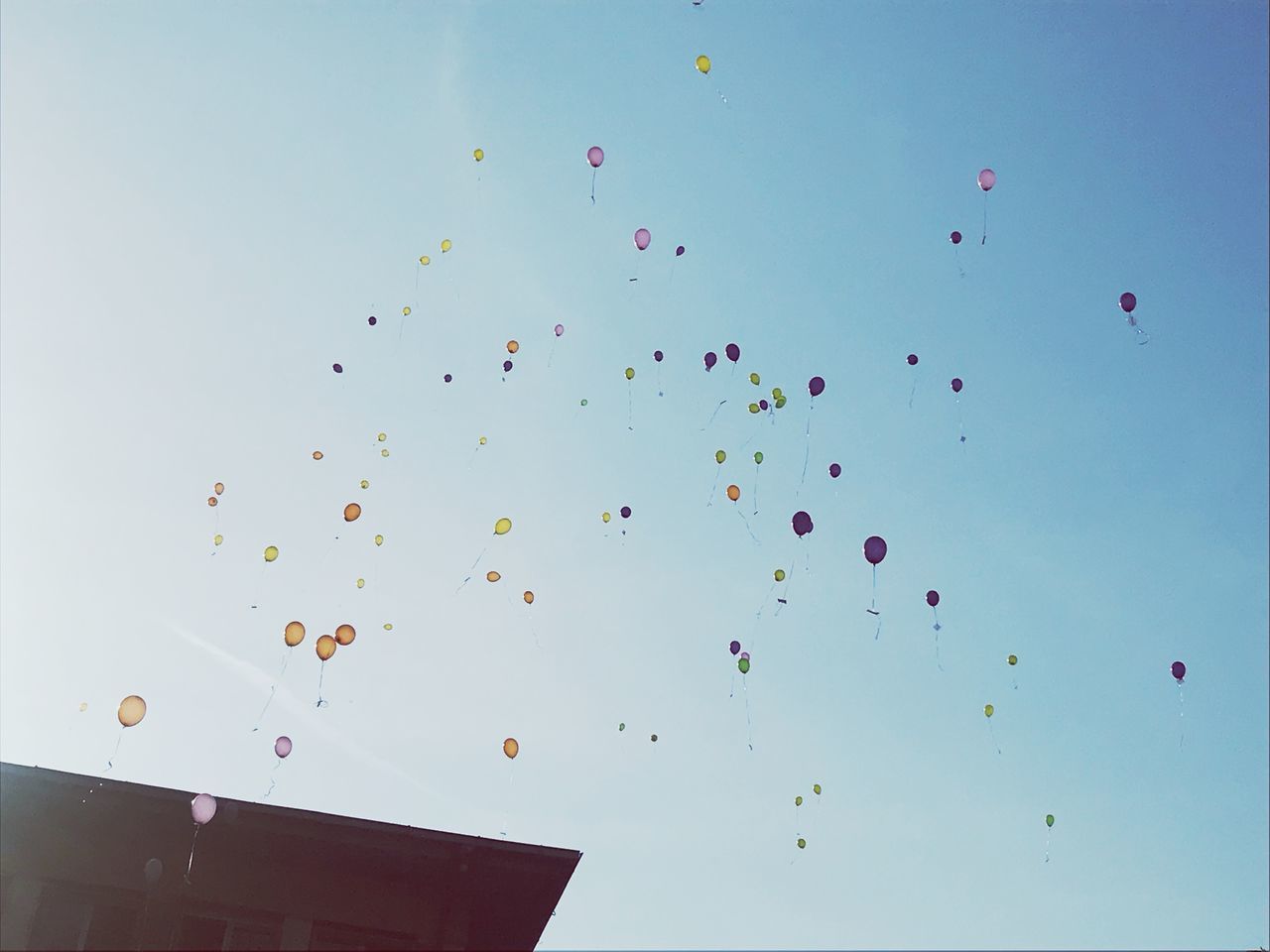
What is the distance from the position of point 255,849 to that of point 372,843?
36.2 inches

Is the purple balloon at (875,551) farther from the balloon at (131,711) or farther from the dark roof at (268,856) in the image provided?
the balloon at (131,711)

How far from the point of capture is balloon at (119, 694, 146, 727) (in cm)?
899

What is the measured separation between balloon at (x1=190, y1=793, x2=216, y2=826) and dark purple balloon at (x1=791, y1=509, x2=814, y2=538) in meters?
5.70

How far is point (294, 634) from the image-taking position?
385 inches

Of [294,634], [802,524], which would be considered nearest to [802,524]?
[802,524]

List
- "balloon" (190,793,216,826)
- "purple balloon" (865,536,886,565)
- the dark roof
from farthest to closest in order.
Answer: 1. "purple balloon" (865,536,886,565)
2. the dark roof
3. "balloon" (190,793,216,826)

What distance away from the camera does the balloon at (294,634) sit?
9750 mm

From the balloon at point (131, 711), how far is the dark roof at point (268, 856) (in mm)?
807

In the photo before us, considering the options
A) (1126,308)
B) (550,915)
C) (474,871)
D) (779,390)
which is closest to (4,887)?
(474,871)

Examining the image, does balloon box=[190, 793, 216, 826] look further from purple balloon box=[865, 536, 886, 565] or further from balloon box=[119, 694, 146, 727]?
purple balloon box=[865, 536, 886, 565]

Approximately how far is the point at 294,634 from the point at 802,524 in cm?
480

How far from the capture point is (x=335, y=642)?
33.2 ft

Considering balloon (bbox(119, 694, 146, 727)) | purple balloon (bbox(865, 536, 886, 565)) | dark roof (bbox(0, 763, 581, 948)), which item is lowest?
dark roof (bbox(0, 763, 581, 948))

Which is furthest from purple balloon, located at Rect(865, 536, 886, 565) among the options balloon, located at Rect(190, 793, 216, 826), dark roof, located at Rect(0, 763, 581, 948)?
balloon, located at Rect(190, 793, 216, 826)
